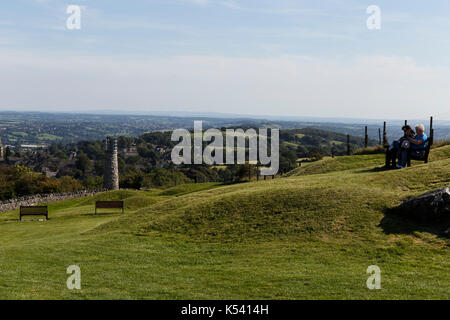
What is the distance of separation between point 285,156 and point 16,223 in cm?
11814

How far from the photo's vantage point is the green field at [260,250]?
423 inches

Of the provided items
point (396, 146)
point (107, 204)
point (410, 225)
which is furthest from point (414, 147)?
point (107, 204)

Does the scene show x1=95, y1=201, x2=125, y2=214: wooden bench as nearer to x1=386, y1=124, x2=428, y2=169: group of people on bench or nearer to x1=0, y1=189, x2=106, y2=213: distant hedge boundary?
x1=0, y1=189, x2=106, y2=213: distant hedge boundary

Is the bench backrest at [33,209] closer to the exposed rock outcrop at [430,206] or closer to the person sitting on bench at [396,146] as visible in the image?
the person sitting on bench at [396,146]

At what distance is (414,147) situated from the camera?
2358 centimetres

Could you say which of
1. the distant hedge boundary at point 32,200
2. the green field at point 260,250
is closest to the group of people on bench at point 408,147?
the green field at point 260,250

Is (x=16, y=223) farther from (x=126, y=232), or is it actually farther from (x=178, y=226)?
(x=178, y=226)


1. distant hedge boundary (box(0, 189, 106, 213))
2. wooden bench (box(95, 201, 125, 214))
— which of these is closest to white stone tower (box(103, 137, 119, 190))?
distant hedge boundary (box(0, 189, 106, 213))

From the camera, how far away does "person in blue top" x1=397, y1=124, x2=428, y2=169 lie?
23.2m

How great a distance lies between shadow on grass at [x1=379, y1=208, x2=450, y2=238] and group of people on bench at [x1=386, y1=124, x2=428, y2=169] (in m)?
8.58

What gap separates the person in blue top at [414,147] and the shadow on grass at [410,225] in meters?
8.59

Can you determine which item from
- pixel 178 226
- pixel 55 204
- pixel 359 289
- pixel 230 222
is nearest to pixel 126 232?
pixel 178 226
